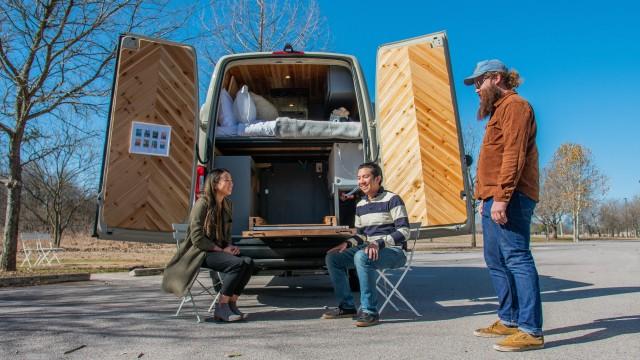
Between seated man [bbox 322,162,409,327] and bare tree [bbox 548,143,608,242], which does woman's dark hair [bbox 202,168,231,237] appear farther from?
bare tree [bbox 548,143,608,242]

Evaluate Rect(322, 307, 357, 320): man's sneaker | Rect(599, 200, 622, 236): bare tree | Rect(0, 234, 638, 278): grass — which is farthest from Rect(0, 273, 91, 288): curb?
Rect(599, 200, 622, 236): bare tree

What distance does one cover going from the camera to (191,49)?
521cm

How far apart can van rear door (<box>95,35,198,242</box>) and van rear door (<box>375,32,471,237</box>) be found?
206 cm

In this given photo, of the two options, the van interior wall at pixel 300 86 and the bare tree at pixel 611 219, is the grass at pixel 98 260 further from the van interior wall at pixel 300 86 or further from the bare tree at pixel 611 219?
the bare tree at pixel 611 219

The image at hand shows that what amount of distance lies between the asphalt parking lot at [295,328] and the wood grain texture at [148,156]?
0.95 meters

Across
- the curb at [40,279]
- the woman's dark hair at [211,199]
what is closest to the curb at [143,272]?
the curb at [40,279]

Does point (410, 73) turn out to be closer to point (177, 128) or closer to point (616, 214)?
point (177, 128)

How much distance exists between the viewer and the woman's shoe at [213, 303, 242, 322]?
3.88m

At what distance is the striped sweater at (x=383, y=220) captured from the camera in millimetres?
3844

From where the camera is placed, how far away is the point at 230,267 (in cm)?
394

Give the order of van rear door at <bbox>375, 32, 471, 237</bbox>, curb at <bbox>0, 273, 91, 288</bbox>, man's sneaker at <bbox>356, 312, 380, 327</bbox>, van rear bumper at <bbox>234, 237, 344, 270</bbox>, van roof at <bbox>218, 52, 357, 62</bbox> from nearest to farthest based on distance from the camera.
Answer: man's sneaker at <bbox>356, 312, 380, 327</bbox>
van rear bumper at <bbox>234, 237, 344, 270</bbox>
van rear door at <bbox>375, 32, 471, 237</bbox>
van roof at <bbox>218, 52, 357, 62</bbox>
curb at <bbox>0, 273, 91, 288</bbox>

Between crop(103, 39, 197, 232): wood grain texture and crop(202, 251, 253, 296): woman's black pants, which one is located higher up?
crop(103, 39, 197, 232): wood grain texture

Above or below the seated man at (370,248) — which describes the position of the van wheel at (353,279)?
below

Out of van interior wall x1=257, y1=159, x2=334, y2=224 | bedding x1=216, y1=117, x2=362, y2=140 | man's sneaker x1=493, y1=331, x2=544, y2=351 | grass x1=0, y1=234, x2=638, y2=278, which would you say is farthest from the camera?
grass x1=0, y1=234, x2=638, y2=278
